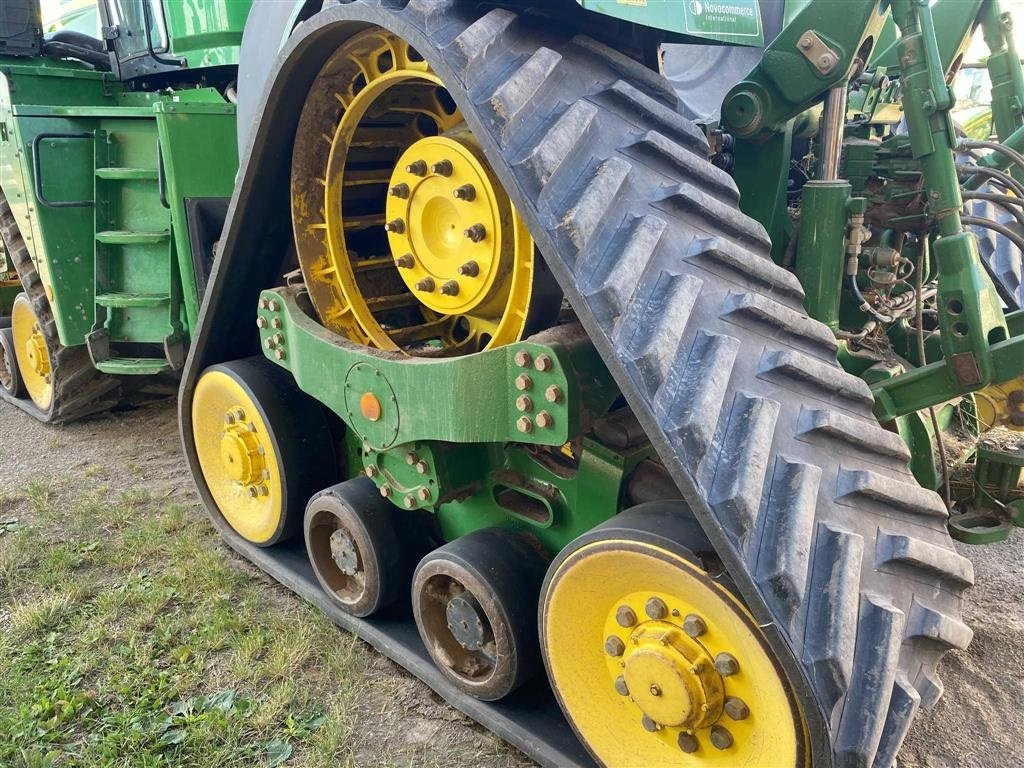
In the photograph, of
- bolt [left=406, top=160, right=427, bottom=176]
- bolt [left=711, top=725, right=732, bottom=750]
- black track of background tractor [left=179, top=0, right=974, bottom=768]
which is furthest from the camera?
bolt [left=406, top=160, right=427, bottom=176]

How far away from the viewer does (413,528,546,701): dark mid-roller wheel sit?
2.08 m

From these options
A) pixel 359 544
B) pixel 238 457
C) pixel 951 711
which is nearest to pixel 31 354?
pixel 238 457

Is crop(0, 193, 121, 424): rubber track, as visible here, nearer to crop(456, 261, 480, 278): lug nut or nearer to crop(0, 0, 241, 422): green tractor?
crop(0, 0, 241, 422): green tractor

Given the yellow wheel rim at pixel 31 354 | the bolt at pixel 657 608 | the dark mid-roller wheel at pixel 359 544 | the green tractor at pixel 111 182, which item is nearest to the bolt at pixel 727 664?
the bolt at pixel 657 608

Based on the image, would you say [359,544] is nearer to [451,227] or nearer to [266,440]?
[266,440]

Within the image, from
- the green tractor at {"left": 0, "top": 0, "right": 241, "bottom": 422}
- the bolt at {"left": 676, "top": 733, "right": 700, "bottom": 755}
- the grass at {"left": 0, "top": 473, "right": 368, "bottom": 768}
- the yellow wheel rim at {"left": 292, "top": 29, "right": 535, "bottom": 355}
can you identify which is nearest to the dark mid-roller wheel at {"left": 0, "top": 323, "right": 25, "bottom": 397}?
the green tractor at {"left": 0, "top": 0, "right": 241, "bottom": 422}

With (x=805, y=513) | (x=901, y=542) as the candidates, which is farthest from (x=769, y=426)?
(x=901, y=542)

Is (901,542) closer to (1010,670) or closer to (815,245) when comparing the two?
(815,245)

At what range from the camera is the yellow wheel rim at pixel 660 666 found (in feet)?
5.14

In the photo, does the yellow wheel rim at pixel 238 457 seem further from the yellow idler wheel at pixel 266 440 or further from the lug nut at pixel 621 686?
the lug nut at pixel 621 686

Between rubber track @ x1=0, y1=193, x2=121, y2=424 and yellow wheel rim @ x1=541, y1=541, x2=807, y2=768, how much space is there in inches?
142

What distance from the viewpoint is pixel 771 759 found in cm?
159

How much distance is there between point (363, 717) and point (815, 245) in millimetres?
1802

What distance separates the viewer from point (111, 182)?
4012mm
